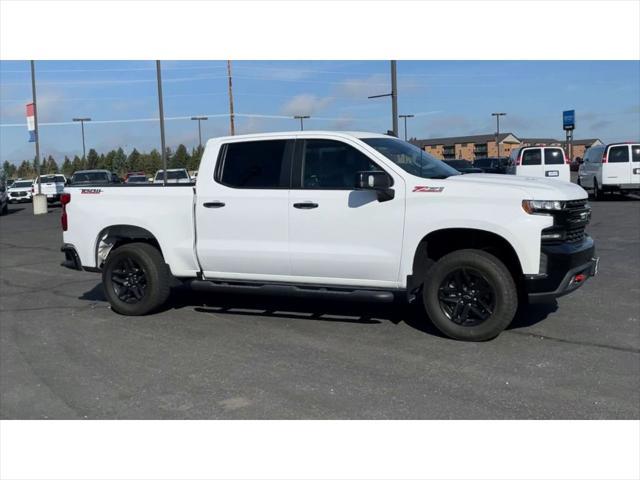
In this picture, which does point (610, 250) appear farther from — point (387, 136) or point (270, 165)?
point (270, 165)

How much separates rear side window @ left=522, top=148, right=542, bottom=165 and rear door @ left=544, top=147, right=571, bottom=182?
255 millimetres

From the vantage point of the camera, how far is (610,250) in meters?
12.2

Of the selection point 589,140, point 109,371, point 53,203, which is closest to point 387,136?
point 109,371

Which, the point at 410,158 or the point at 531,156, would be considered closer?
the point at 410,158

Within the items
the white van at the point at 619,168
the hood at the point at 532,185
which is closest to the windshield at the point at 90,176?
the white van at the point at 619,168

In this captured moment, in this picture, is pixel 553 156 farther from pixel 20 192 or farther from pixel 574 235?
pixel 20 192

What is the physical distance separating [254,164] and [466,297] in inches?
104

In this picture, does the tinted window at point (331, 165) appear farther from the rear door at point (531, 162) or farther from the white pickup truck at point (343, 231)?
the rear door at point (531, 162)

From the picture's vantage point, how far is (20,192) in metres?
44.2

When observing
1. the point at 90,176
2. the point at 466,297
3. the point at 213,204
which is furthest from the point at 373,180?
the point at 90,176

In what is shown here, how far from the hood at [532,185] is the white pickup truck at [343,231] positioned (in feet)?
0.05

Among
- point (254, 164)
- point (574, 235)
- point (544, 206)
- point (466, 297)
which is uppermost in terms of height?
point (254, 164)

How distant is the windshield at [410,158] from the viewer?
6883 mm

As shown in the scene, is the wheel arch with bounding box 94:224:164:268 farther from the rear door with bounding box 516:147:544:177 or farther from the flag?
the flag
